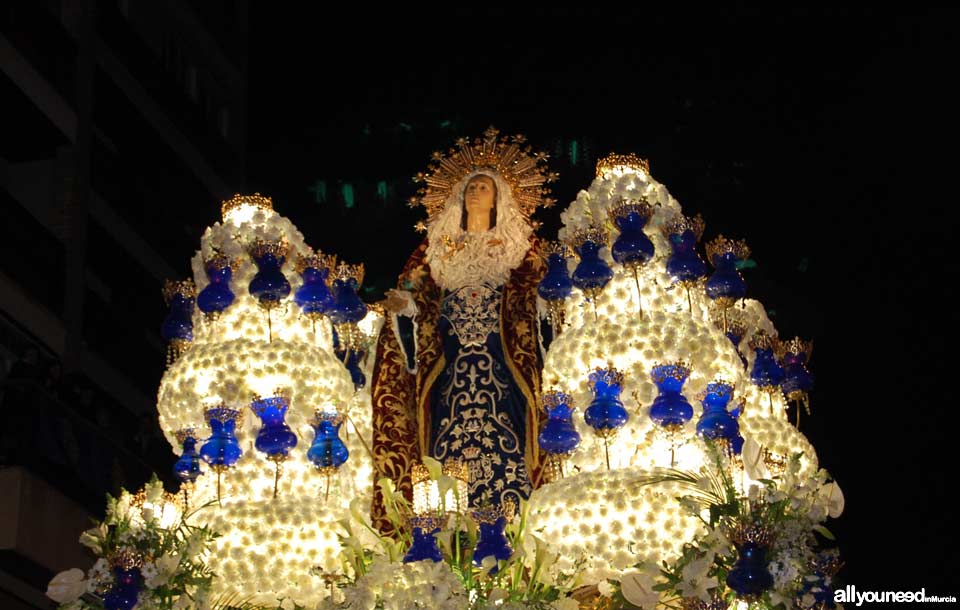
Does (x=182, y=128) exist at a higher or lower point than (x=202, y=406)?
higher

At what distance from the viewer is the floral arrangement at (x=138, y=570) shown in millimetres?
8047

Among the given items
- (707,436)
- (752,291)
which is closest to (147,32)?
(752,291)

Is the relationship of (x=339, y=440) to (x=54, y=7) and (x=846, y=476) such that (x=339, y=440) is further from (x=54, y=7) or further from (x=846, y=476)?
(x=54, y=7)

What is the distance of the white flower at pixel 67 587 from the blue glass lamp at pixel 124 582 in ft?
0.53

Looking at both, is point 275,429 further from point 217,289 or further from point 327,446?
point 217,289

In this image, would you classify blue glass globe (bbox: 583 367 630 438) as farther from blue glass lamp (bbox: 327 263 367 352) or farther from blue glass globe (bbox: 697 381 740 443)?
blue glass lamp (bbox: 327 263 367 352)

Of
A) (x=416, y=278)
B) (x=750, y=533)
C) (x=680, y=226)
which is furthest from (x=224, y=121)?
(x=750, y=533)

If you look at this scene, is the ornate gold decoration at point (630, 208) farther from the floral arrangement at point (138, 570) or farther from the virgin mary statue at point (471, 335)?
the floral arrangement at point (138, 570)

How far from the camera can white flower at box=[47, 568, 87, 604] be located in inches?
319

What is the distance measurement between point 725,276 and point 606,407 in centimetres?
117

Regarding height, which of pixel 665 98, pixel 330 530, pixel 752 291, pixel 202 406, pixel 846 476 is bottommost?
pixel 330 530

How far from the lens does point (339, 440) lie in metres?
9.09

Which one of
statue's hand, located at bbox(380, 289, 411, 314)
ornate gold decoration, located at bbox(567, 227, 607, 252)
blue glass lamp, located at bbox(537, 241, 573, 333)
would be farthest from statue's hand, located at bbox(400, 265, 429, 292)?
ornate gold decoration, located at bbox(567, 227, 607, 252)

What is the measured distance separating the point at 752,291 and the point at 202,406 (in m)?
9.10
